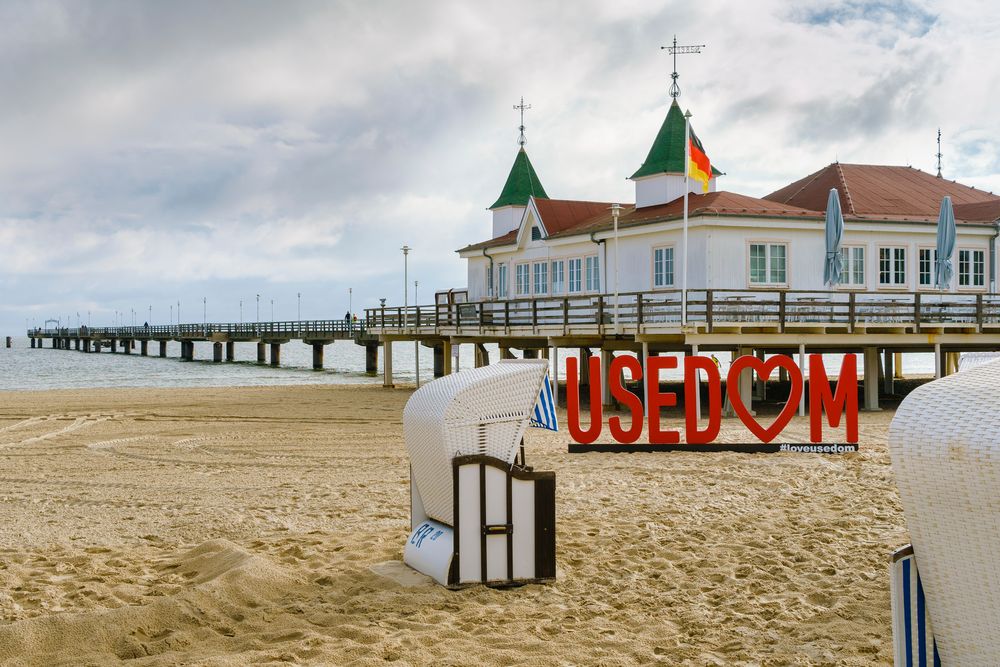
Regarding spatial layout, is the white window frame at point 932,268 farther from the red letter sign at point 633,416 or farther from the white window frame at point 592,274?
the red letter sign at point 633,416

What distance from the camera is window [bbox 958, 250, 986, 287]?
23984 millimetres

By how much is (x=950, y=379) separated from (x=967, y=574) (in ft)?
2.47

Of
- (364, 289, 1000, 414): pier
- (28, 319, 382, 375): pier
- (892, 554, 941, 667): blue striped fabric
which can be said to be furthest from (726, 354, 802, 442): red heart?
(28, 319, 382, 375): pier

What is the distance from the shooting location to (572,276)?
87.0 ft

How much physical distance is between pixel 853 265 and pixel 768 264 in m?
2.51

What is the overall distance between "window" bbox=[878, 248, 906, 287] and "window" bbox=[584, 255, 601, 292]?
7.29 meters

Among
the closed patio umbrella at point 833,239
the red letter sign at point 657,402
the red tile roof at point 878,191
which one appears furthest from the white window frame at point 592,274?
the red letter sign at point 657,402

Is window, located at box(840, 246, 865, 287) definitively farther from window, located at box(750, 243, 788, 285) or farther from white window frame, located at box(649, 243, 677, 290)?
white window frame, located at box(649, 243, 677, 290)

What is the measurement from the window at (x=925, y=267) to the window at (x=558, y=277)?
9.60 meters

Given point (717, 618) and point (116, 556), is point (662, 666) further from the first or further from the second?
point (116, 556)

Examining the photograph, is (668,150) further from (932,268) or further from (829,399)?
(829,399)

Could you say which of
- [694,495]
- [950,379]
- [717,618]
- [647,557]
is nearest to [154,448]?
[694,495]

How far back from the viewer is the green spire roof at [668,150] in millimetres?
25750

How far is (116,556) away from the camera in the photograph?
324 inches
